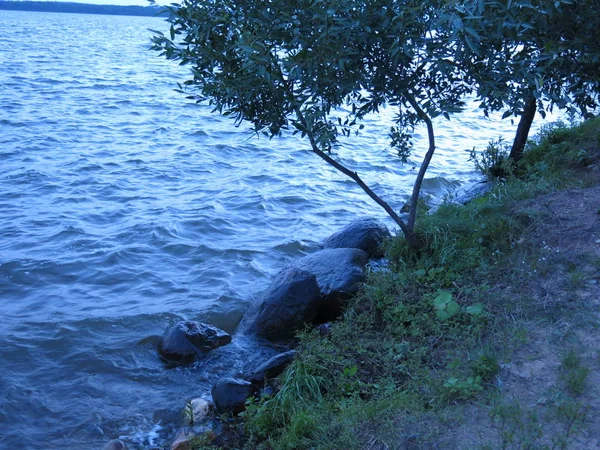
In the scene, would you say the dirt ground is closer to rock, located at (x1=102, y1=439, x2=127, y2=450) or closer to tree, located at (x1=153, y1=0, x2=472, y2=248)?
tree, located at (x1=153, y1=0, x2=472, y2=248)

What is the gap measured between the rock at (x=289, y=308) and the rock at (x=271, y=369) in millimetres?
769

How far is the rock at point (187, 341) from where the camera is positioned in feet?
21.0

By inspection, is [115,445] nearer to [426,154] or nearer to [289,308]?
[289,308]

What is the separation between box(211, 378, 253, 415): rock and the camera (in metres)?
5.32

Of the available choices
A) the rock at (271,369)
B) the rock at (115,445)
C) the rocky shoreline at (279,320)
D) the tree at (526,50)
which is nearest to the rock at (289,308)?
the rocky shoreline at (279,320)

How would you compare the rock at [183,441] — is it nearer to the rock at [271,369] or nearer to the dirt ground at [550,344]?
the rock at [271,369]

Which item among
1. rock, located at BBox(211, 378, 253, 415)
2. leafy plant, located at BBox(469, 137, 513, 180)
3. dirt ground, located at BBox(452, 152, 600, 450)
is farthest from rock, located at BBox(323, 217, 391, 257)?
rock, located at BBox(211, 378, 253, 415)

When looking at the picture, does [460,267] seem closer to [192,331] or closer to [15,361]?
[192,331]

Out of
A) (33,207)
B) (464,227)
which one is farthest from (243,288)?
(33,207)

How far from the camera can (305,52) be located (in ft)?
16.2

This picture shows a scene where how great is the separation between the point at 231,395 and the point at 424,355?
164cm

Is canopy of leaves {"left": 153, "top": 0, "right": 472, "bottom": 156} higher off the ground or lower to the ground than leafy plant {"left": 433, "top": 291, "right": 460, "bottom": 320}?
Answer: higher

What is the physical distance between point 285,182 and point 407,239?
5830mm

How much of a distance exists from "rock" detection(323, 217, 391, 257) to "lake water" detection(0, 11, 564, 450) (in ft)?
2.32
